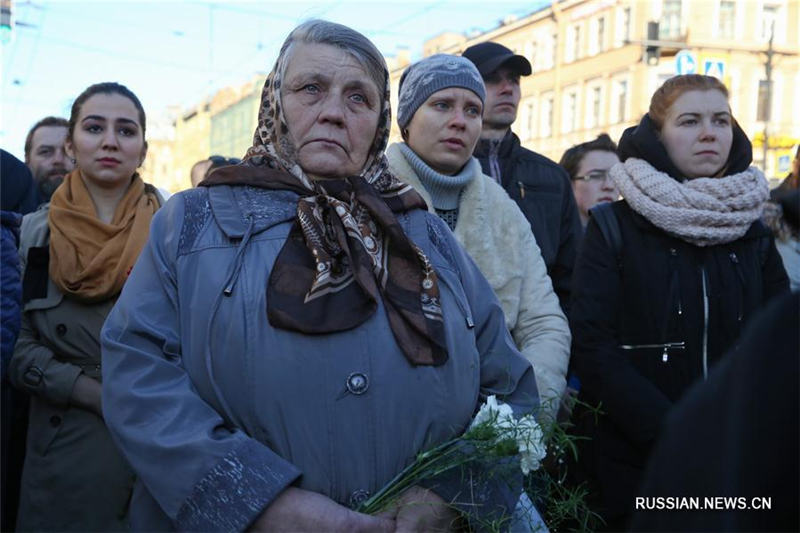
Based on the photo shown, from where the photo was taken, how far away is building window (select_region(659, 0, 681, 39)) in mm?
41406

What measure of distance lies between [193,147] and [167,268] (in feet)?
234

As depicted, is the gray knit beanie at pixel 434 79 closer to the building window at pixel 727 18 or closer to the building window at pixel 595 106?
the building window at pixel 727 18

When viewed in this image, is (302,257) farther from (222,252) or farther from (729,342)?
(729,342)

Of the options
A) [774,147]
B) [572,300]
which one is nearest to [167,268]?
[572,300]

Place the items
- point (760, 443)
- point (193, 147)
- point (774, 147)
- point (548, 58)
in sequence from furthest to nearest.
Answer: point (193, 147), point (548, 58), point (774, 147), point (760, 443)

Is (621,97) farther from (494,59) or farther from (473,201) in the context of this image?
(473,201)

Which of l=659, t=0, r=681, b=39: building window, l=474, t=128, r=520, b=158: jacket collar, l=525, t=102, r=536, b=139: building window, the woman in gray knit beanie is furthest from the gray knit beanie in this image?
l=525, t=102, r=536, b=139: building window

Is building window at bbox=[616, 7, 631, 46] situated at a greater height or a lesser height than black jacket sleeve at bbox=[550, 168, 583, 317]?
greater

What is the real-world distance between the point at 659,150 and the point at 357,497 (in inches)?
92.8

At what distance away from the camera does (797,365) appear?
3.93ft

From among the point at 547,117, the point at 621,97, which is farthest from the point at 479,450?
the point at 547,117

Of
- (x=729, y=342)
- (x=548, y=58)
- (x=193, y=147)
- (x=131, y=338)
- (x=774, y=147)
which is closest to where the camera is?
(x=131, y=338)

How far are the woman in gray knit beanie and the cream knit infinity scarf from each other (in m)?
0.51

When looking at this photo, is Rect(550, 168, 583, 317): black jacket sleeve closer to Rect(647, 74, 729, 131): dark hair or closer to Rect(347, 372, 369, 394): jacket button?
Rect(647, 74, 729, 131): dark hair
